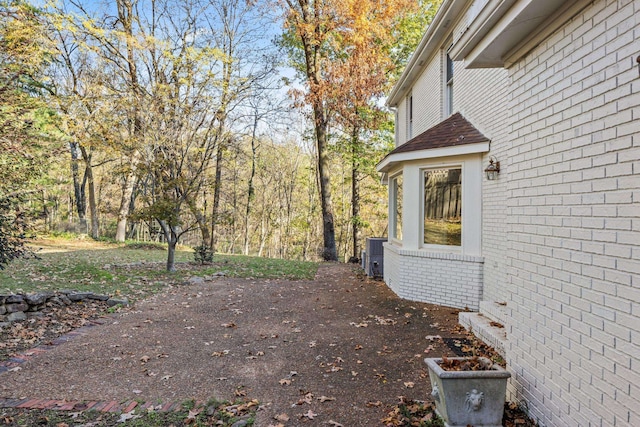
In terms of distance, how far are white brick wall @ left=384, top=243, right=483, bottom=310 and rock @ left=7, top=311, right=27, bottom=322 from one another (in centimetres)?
661

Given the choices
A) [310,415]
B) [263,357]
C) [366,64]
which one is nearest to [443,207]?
[263,357]

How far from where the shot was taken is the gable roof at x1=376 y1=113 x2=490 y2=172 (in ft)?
21.9

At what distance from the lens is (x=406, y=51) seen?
18.5m

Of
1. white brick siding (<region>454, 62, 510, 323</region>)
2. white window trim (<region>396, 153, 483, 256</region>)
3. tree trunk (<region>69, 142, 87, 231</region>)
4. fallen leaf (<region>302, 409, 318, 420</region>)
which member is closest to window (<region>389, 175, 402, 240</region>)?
white window trim (<region>396, 153, 483, 256</region>)

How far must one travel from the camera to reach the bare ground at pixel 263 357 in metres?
3.69

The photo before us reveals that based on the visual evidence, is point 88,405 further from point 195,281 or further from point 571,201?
point 195,281

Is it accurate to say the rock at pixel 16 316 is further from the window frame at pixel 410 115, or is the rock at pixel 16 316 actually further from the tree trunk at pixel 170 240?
the window frame at pixel 410 115

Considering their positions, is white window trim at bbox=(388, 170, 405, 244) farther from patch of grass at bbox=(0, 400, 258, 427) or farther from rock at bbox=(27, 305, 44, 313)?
rock at bbox=(27, 305, 44, 313)

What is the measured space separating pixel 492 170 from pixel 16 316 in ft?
25.9

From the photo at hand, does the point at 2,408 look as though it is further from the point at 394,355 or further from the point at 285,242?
the point at 285,242

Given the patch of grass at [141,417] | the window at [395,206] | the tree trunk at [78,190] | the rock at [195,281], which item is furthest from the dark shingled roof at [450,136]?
the tree trunk at [78,190]

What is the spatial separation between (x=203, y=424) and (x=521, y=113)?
3879mm

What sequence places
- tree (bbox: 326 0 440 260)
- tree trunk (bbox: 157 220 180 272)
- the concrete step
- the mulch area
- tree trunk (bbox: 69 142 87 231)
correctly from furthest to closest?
1. tree trunk (bbox: 69 142 87 231)
2. tree (bbox: 326 0 440 260)
3. tree trunk (bbox: 157 220 180 272)
4. the concrete step
5. the mulch area

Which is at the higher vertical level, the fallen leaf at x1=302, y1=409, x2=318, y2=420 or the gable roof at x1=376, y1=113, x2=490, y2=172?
the gable roof at x1=376, y1=113, x2=490, y2=172
